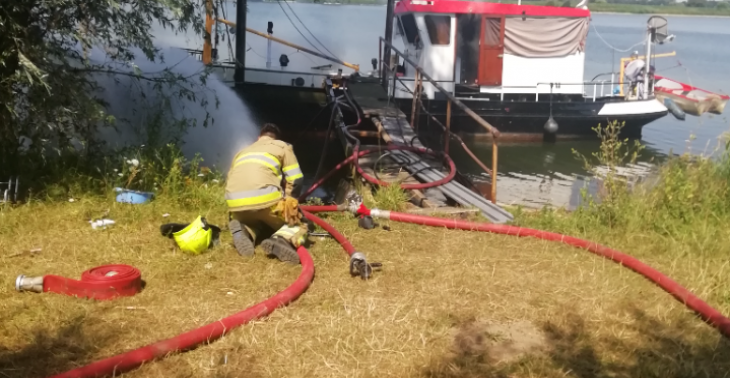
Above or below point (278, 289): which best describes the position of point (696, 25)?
above

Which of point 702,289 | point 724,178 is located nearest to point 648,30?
point 724,178

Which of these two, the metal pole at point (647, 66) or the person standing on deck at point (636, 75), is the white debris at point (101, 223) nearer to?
the metal pole at point (647, 66)

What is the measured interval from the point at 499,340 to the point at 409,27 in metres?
14.3

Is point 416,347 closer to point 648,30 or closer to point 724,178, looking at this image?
point 724,178

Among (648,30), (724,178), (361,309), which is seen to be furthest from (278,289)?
(648,30)

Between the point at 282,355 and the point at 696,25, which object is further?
the point at 696,25

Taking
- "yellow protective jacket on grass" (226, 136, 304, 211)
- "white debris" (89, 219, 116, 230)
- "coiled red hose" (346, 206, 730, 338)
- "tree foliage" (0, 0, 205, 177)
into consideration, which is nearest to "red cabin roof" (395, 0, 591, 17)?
"tree foliage" (0, 0, 205, 177)

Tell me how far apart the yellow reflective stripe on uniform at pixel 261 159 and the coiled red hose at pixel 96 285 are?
5.03 feet

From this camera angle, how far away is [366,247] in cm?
584

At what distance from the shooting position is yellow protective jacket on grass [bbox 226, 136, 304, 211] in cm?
549

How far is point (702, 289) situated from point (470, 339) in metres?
2.07

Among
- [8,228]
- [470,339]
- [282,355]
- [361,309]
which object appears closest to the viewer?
[282,355]

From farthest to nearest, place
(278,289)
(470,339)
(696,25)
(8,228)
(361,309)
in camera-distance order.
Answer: (696,25) < (8,228) < (278,289) < (361,309) < (470,339)

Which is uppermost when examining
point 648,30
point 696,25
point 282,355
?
point 696,25
